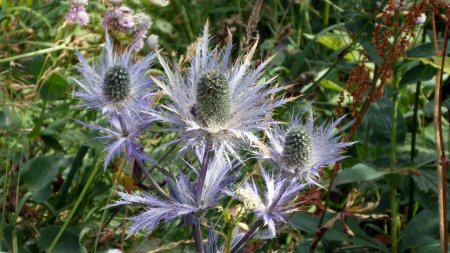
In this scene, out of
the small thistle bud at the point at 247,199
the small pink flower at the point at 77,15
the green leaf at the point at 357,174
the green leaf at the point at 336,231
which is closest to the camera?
the small thistle bud at the point at 247,199

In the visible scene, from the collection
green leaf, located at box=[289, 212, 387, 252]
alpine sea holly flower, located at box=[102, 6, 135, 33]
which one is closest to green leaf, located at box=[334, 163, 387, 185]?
green leaf, located at box=[289, 212, 387, 252]

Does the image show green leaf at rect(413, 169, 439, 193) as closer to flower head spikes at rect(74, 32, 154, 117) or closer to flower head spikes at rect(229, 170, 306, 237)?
flower head spikes at rect(229, 170, 306, 237)

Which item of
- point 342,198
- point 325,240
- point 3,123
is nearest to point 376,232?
point 342,198

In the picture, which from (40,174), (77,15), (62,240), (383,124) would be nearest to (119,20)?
(77,15)

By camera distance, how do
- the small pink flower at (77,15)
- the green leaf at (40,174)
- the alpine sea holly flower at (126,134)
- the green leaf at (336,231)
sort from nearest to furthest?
1. the alpine sea holly flower at (126,134)
2. the green leaf at (336,231)
3. the green leaf at (40,174)
4. the small pink flower at (77,15)

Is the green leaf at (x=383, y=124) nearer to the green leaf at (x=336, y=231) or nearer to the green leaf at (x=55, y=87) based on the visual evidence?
the green leaf at (x=336, y=231)

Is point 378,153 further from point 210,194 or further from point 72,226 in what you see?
point 210,194

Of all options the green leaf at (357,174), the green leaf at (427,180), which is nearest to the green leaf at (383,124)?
the green leaf at (427,180)
